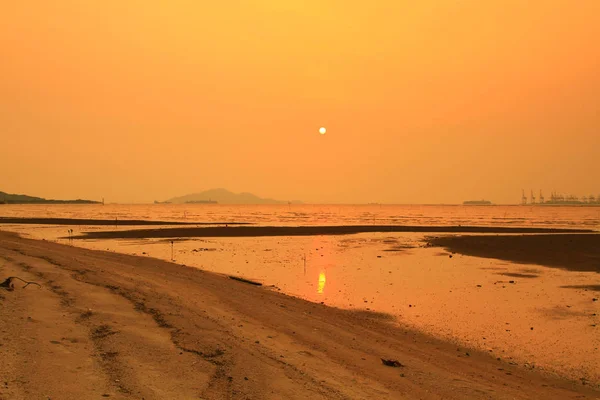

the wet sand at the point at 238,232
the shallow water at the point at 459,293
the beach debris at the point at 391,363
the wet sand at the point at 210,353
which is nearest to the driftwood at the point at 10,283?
→ the wet sand at the point at 210,353

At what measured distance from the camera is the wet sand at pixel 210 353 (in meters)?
6.92

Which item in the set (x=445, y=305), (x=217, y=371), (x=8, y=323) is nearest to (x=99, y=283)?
(x=8, y=323)

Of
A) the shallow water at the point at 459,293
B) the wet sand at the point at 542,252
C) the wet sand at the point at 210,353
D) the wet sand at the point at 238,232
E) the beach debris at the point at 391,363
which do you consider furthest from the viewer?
the wet sand at the point at 238,232

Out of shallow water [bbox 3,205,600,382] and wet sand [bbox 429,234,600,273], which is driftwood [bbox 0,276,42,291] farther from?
wet sand [bbox 429,234,600,273]

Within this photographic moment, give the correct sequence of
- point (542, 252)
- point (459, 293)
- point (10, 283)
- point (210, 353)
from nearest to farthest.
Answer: point (210, 353), point (10, 283), point (459, 293), point (542, 252)

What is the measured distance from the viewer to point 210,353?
27.9 ft

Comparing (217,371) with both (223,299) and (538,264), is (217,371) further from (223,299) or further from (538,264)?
(538,264)

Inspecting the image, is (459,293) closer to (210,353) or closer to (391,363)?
(391,363)

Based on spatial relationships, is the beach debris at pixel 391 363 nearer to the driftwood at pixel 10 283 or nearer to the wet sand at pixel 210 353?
the wet sand at pixel 210 353

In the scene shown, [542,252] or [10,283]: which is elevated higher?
[10,283]

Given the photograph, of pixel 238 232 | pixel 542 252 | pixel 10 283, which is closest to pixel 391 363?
pixel 10 283

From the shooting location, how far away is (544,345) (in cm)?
1271

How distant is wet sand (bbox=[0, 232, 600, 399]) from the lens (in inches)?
272

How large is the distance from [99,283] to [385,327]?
8.35 meters
